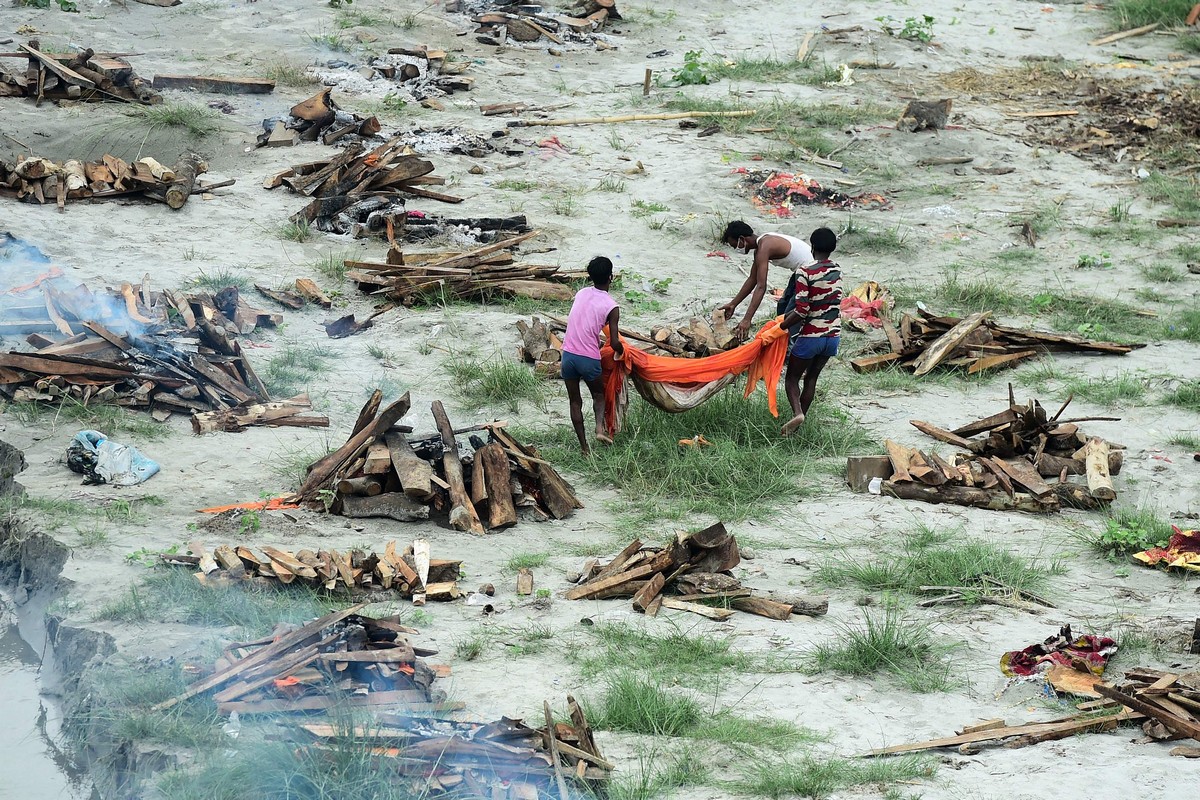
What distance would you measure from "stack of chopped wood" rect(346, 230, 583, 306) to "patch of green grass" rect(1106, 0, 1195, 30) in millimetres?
15953

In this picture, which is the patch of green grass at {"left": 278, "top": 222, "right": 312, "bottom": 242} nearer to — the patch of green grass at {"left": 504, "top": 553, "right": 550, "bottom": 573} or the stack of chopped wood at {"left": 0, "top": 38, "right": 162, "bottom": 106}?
the stack of chopped wood at {"left": 0, "top": 38, "right": 162, "bottom": 106}

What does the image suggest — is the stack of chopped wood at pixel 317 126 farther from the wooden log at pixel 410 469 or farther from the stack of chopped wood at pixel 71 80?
the wooden log at pixel 410 469

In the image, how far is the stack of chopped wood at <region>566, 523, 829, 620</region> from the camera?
688 centimetres

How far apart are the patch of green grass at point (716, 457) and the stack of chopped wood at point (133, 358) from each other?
2.52 meters

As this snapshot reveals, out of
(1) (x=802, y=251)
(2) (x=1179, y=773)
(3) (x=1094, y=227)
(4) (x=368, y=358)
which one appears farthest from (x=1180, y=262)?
(2) (x=1179, y=773)

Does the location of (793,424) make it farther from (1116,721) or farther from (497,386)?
(1116,721)

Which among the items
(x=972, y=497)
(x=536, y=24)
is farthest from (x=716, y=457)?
(x=536, y=24)

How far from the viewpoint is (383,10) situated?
67.9ft

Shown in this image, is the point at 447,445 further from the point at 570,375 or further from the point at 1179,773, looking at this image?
the point at 1179,773

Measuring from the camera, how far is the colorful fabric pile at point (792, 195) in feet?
49.5

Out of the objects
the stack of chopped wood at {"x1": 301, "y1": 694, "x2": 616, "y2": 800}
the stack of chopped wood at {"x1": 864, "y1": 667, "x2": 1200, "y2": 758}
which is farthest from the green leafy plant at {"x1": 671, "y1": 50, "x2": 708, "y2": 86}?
the stack of chopped wood at {"x1": 301, "y1": 694, "x2": 616, "y2": 800}

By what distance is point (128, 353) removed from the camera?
9672 millimetres

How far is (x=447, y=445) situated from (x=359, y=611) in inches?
90.0

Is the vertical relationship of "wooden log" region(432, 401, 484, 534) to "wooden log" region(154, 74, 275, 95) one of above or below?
below
